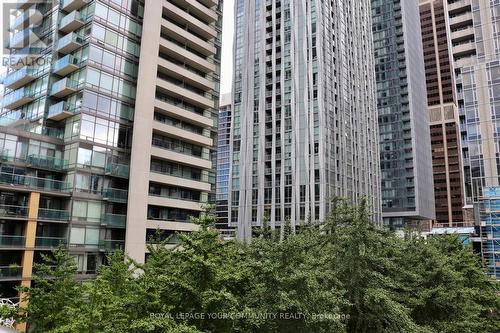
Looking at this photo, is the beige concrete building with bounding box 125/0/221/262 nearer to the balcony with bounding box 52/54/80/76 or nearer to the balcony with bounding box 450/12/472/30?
the balcony with bounding box 52/54/80/76

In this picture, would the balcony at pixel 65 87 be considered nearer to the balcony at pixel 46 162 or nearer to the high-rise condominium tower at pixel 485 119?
the balcony at pixel 46 162

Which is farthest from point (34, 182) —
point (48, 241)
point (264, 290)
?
point (264, 290)

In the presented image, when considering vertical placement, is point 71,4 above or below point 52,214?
above

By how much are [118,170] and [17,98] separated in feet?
53.5

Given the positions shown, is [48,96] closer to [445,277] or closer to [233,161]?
[445,277]

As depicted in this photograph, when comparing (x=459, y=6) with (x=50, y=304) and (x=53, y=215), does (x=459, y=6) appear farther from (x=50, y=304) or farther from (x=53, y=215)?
(x=50, y=304)

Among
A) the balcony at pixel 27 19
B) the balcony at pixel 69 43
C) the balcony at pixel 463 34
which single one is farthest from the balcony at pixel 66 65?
the balcony at pixel 463 34

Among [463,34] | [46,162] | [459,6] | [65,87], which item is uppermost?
[459,6]

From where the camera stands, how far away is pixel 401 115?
10350 centimetres

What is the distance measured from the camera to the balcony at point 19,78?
41.3 metres

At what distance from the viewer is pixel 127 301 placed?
13688 mm

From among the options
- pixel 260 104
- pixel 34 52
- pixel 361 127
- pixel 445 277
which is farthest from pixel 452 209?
pixel 34 52

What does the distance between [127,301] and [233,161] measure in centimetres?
7121

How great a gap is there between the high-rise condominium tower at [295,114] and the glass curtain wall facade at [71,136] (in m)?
41.1
